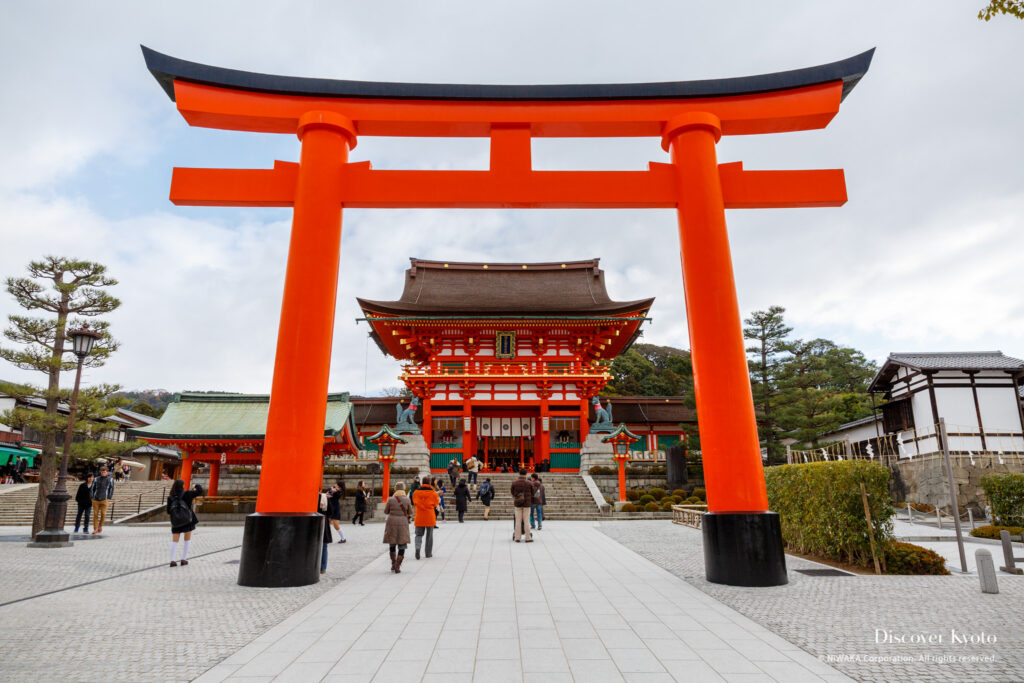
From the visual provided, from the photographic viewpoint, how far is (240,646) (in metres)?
4.54

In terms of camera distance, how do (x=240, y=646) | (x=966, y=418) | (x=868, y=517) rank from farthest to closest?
(x=966, y=418)
(x=868, y=517)
(x=240, y=646)

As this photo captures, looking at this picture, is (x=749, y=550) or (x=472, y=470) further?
(x=472, y=470)

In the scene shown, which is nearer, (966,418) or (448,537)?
(448,537)

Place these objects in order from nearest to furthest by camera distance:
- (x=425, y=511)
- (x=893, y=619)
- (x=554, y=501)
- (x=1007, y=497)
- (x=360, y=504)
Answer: (x=893, y=619), (x=425, y=511), (x=1007, y=497), (x=360, y=504), (x=554, y=501)

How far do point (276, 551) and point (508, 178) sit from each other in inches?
230

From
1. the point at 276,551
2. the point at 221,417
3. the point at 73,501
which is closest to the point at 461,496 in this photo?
the point at 221,417

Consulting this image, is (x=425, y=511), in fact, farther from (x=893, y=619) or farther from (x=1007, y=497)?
(x=1007, y=497)

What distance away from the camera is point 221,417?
61.9 ft

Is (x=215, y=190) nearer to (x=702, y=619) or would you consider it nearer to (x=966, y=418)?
(x=702, y=619)

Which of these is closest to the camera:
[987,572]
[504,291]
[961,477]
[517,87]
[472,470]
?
[987,572]

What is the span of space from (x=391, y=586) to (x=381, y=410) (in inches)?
978

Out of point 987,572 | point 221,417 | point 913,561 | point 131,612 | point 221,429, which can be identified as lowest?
point 131,612

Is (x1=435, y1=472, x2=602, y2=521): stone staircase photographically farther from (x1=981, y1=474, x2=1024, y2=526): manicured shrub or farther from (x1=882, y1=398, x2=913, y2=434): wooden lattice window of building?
(x1=882, y1=398, x2=913, y2=434): wooden lattice window of building

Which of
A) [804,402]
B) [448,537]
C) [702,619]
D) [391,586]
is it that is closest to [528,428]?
[804,402]
